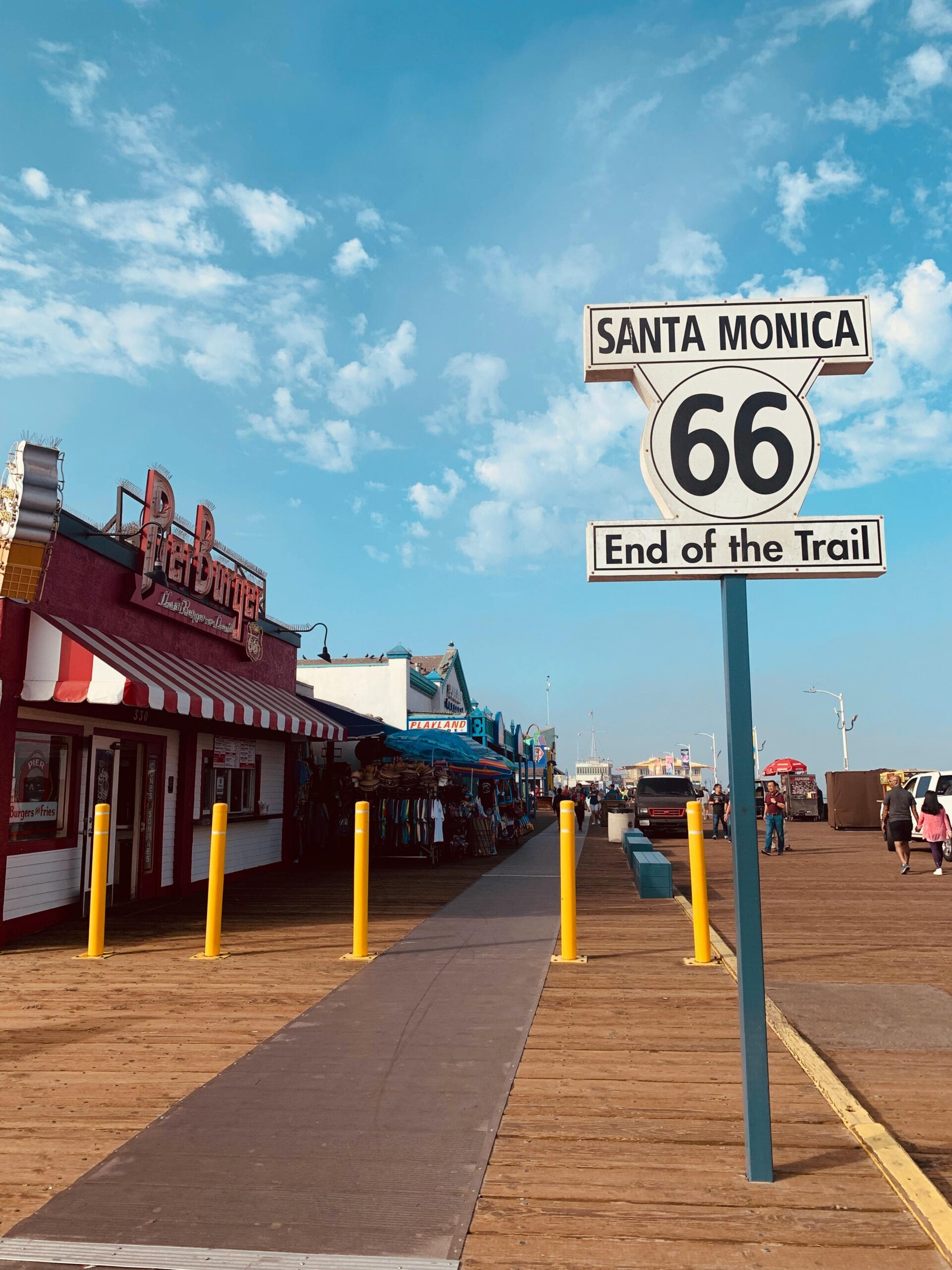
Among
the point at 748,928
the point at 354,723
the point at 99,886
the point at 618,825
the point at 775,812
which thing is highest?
the point at 354,723

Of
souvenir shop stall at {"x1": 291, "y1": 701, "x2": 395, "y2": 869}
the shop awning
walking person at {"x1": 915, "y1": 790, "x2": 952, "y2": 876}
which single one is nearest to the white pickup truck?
walking person at {"x1": 915, "y1": 790, "x2": 952, "y2": 876}

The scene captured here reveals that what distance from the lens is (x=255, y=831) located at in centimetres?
1677

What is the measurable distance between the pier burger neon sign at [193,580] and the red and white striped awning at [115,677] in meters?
0.74

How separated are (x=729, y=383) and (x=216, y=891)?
6.75 meters

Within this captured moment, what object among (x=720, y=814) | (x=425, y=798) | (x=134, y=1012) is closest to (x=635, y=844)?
(x=425, y=798)

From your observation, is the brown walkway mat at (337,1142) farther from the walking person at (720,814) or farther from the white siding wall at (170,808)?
the walking person at (720,814)

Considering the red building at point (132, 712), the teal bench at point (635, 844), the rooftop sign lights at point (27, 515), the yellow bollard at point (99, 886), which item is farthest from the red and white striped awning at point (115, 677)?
the teal bench at point (635, 844)

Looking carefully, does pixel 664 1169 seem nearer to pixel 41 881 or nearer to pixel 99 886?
pixel 99 886

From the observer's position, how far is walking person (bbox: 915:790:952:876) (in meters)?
17.6

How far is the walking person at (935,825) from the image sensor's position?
17.6 metres

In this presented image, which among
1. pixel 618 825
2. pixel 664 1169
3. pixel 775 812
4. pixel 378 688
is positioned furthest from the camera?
pixel 378 688

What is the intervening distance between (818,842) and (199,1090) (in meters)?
25.9

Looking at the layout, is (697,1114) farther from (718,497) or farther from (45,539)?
(45,539)

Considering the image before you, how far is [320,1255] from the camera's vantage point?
320 centimetres
